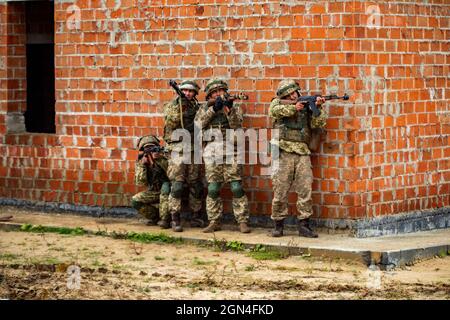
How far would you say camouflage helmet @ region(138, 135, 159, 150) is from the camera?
1588 cm

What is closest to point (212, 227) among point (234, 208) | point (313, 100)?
point (234, 208)

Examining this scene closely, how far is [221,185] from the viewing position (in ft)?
50.4

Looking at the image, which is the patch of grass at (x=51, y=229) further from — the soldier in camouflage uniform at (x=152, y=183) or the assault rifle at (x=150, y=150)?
the assault rifle at (x=150, y=150)

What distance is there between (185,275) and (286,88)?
3.04 meters

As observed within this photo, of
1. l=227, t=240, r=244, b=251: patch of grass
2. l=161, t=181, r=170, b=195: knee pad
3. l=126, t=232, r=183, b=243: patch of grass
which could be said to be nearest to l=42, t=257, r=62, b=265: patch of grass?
l=126, t=232, r=183, b=243: patch of grass

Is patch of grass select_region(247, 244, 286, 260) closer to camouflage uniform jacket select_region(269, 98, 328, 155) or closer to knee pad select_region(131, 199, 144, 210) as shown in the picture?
camouflage uniform jacket select_region(269, 98, 328, 155)

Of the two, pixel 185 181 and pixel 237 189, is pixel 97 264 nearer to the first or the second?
pixel 237 189

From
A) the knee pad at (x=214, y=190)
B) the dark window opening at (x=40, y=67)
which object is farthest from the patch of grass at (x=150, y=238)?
the dark window opening at (x=40, y=67)

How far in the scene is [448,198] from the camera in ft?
53.7

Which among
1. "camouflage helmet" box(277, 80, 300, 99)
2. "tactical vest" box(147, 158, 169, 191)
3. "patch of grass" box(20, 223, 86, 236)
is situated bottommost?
"patch of grass" box(20, 223, 86, 236)

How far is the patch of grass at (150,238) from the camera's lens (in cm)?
1500

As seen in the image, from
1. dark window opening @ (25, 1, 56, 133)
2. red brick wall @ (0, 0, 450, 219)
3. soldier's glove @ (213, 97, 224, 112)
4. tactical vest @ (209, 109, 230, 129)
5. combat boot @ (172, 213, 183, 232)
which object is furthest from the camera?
dark window opening @ (25, 1, 56, 133)

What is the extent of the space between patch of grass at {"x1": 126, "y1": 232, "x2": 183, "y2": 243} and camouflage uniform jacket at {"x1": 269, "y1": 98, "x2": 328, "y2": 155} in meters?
1.75

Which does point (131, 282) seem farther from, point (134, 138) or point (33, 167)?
point (33, 167)
